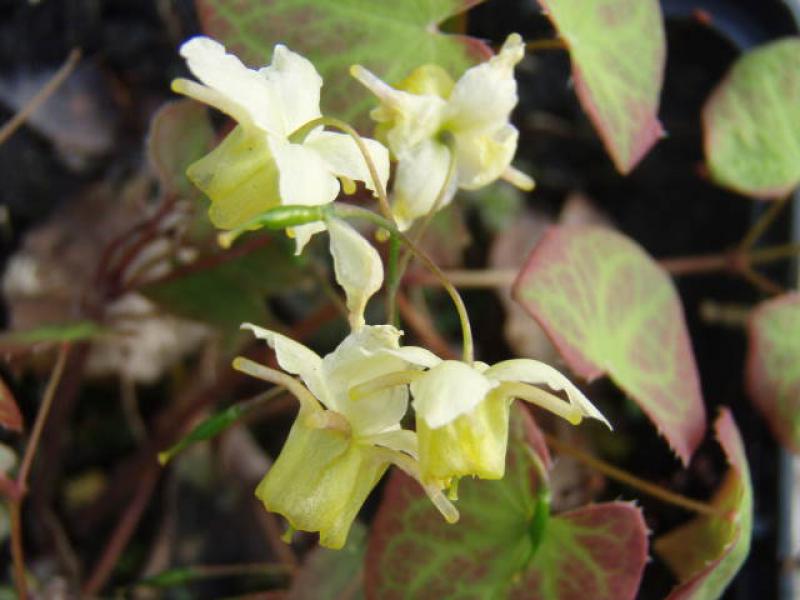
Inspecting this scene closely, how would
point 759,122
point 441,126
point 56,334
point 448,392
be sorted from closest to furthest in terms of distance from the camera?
point 448,392, point 441,126, point 56,334, point 759,122

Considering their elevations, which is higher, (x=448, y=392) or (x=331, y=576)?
(x=448, y=392)

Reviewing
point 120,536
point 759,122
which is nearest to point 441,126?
point 759,122

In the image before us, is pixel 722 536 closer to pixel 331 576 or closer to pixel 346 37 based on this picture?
pixel 331 576

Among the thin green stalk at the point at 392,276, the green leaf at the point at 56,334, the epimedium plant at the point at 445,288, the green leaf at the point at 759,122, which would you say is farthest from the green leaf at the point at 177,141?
the green leaf at the point at 759,122

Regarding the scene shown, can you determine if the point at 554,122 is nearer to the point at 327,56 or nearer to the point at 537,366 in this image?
the point at 327,56

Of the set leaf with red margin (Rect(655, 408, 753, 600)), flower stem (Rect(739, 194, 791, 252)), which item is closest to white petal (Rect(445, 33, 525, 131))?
leaf with red margin (Rect(655, 408, 753, 600))

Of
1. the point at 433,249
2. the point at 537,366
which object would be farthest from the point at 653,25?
the point at 537,366
